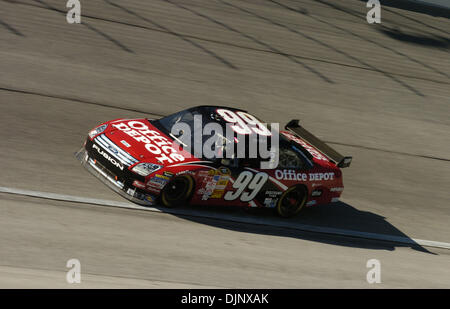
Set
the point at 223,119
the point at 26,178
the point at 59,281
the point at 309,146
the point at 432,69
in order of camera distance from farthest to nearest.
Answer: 1. the point at 432,69
2. the point at 309,146
3. the point at 223,119
4. the point at 26,178
5. the point at 59,281

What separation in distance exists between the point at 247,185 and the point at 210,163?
760 mm

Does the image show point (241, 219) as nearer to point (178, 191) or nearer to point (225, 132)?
point (178, 191)

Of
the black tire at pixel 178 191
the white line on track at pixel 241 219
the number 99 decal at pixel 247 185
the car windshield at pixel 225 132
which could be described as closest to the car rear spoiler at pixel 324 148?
the car windshield at pixel 225 132

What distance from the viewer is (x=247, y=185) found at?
364 inches

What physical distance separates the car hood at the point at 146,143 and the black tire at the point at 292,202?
6.01 ft

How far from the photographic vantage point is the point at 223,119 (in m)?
9.59

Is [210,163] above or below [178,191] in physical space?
above

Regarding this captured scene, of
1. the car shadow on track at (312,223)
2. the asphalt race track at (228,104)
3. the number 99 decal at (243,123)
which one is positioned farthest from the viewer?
the number 99 decal at (243,123)

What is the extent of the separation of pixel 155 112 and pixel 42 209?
5644 millimetres

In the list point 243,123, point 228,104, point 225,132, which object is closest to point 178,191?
point 225,132

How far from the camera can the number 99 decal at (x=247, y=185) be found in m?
9.15

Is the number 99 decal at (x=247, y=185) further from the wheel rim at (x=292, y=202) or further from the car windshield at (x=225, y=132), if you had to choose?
the wheel rim at (x=292, y=202)

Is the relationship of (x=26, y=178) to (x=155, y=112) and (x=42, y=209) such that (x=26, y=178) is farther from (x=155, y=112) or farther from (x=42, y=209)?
(x=155, y=112)

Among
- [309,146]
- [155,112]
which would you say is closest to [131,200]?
[309,146]
